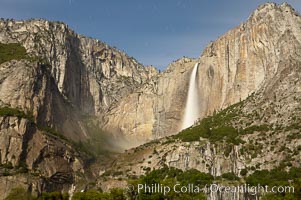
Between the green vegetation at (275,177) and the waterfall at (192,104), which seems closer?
the green vegetation at (275,177)

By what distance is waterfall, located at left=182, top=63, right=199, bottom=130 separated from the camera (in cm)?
15288

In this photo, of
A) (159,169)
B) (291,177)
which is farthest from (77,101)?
(291,177)

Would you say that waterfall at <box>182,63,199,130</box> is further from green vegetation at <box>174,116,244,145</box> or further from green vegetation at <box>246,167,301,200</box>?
green vegetation at <box>246,167,301,200</box>

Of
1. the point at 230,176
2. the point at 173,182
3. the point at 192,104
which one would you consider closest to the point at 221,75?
the point at 192,104

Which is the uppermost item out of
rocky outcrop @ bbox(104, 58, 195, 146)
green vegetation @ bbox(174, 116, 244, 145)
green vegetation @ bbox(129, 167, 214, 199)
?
rocky outcrop @ bbox(104, 58, 195, 146)

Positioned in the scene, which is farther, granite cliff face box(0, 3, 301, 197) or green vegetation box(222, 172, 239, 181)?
granite cliff face box(0, 3, 301, 197)

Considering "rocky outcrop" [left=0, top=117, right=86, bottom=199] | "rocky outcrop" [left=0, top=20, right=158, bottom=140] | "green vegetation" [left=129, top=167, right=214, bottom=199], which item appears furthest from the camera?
"rocky outcrop" [left=0, top=20, right=158, bottom=140]

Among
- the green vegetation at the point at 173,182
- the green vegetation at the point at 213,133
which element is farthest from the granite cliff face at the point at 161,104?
the green vegetation at the point at 173,182

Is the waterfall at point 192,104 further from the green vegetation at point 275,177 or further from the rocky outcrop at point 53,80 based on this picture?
the green vegetation at point 275,177

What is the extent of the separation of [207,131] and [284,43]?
104 ft

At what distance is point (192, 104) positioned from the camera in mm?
156375

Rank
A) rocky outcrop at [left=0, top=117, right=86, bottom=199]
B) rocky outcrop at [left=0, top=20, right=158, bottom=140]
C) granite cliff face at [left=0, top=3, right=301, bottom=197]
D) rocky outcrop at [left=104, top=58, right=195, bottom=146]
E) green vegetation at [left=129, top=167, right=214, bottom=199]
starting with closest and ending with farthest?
green vegetation at [left=129, top=167, right=214, bottom=199] → granite cliff face at [left=0, top=3, right=301, bottom=197] → rocky outcrop at [left=0, top=117, right=86, bottom=199] → rocky outcrop at [left=0, top=20, right=158, bottom=140] → rocky outcrop at [left=104, top=58, right=195, bottom=146]

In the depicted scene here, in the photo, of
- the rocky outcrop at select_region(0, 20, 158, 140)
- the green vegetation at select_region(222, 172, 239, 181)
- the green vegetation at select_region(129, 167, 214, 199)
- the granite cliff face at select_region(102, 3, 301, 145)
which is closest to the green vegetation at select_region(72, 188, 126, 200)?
the green vegetation at select_region(129, 167, 214, 199)

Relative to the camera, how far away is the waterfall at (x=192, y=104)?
153m
